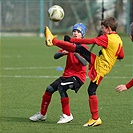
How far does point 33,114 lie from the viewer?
9.95 metres

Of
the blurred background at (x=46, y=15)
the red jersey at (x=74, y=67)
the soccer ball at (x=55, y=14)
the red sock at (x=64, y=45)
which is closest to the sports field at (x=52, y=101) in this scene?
the red jersey at (x=74, y=67)

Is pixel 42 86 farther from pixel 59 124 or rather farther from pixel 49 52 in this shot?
pixel 49 52

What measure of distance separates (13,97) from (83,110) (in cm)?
198

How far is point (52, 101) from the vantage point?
453 inches

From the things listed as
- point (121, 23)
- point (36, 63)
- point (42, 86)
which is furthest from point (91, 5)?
point (42, 86)

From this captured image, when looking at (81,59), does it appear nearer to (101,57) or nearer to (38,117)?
(101,57)

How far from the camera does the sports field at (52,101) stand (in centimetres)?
874

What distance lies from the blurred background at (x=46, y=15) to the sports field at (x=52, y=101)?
1777cm

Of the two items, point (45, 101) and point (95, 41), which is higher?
point (95, 41)

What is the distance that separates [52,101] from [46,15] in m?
26.7

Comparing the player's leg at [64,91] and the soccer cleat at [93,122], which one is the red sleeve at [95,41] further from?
the soccer cleat at [93,122]

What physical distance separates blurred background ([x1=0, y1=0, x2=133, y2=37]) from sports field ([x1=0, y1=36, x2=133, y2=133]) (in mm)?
17768

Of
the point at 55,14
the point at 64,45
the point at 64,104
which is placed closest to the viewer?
the point at 64,45

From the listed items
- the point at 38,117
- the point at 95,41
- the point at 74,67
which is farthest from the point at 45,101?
the point at 95,41
